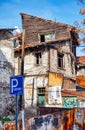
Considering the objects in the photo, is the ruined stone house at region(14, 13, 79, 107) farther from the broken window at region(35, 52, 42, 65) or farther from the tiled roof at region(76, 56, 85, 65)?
the tiled roof at region(76, 56, 85, 65)

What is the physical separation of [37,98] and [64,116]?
61.8 ft

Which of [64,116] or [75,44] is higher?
[75,44]

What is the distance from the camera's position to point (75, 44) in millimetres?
37719

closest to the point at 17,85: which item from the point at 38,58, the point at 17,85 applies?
the point at 17,85

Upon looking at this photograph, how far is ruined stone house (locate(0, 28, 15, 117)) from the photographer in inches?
995

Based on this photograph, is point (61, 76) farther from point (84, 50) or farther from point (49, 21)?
point (84, 50)

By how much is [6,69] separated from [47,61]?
6633 millimetres

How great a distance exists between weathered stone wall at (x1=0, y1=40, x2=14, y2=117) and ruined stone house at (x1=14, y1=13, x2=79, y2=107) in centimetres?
516

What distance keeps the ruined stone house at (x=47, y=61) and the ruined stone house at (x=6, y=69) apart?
5.16 meters

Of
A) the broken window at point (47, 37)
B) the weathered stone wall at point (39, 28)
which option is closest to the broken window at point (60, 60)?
the weathered stone wall at point (39, 28)

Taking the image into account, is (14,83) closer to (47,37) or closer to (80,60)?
(47,37)

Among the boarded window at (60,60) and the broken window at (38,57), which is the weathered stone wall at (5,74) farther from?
the boarded window at (60,60)

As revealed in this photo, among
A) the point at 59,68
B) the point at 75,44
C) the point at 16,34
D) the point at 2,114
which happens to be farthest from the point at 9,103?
Result: the point at 75,44

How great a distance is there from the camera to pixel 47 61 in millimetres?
31656
